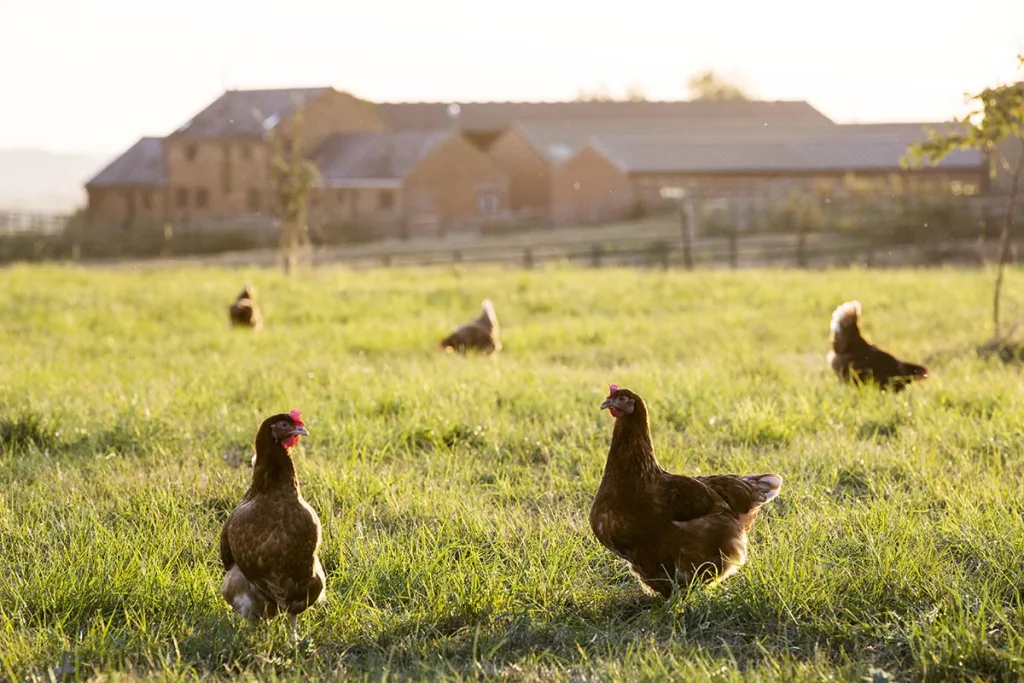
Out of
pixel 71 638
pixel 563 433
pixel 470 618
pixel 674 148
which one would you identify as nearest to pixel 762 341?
pixel 563 433

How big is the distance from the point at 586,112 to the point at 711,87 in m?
24.2

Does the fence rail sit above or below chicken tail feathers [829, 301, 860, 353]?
above

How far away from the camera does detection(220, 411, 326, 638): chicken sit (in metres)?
4.23

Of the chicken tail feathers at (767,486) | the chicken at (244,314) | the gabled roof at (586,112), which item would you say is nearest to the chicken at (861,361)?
the chicken tail feathers at (767,486)

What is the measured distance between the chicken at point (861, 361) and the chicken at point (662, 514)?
15.0 ft

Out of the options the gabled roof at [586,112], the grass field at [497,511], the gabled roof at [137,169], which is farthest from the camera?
the gabled roof at [586,112]

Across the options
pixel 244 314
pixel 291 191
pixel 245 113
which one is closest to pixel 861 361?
pixel 244 314

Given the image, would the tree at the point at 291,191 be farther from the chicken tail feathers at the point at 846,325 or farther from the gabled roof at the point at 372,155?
the gabled roof at the point at 372,155

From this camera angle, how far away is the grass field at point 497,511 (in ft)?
13.6

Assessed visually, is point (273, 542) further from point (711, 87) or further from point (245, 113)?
point (711, 87)

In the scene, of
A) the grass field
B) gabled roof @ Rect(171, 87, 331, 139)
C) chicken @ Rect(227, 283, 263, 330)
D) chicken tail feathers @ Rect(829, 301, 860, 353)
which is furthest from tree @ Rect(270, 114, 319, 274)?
gabled roof @ Rect(171, 87, 331, 139)

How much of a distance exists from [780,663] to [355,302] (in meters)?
13.6

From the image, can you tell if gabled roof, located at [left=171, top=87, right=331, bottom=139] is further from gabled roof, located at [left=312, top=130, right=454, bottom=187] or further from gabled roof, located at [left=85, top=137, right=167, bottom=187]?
gabled roof, located at [left=312, top=130, right=454, bottom=187]

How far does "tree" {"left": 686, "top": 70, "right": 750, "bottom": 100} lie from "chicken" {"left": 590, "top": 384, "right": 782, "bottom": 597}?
92388mm
